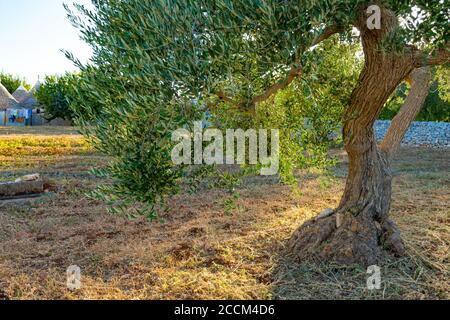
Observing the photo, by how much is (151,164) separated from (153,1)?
6.71ft

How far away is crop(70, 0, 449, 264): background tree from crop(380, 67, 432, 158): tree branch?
2554mm

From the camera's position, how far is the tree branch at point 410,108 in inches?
376

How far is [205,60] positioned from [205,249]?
15.5 feet

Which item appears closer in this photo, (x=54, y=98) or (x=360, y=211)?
(x=360, y=211)

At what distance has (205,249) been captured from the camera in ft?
28.2

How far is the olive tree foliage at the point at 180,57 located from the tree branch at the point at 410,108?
396 centimetres

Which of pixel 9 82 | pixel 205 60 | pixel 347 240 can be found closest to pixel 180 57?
pixel 205 60

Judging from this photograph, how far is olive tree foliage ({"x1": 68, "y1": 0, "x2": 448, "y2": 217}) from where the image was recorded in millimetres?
4848

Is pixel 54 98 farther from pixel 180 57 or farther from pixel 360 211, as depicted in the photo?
pixel 180 57

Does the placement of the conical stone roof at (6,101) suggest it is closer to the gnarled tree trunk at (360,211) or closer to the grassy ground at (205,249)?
the grassy ground at (205,249)

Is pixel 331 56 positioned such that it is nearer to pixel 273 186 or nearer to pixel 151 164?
pixel 151 164

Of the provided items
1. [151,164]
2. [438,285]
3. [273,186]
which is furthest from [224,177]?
[273,186]

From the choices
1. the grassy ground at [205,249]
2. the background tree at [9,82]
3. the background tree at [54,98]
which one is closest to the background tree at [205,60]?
the grassy ground at [205,249]

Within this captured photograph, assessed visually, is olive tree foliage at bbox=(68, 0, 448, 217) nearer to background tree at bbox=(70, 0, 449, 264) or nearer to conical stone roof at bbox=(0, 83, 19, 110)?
background tree at bbox=(70, 0, 449, 264)
